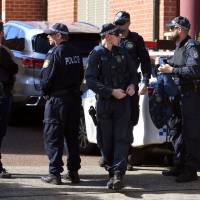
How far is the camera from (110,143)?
8.86 m

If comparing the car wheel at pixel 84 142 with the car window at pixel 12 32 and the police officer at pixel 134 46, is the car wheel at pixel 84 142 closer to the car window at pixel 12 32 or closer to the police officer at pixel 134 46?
the police officer at pixel 134 46

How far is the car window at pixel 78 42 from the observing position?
13992 mm

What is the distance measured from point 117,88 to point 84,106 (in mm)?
2821

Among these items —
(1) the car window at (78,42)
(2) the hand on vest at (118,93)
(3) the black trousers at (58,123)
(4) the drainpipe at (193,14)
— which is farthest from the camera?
(1) the car window at (78,42)

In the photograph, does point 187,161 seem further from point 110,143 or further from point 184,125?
point 110,143

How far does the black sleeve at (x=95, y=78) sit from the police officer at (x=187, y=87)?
890 mm

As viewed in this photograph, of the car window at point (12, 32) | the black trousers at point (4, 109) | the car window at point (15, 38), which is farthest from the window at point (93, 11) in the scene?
the black trousers at point (4, 109)

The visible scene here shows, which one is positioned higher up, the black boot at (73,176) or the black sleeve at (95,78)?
the black sleeve at (95,78)

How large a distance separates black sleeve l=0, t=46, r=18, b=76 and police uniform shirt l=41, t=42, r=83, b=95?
2.00 ft

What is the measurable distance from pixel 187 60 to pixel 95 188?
1800 millimetres

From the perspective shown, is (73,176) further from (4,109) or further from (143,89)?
(143,89)

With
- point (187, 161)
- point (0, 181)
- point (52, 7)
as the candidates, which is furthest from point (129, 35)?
point (52, 7)

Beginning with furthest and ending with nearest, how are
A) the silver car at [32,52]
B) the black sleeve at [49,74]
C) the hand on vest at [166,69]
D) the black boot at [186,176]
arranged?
1. the silver car at [32,52]
2. the black boot at [186,176]
3. the hand on vest at [166,69]
4. the black sleeve at [49,74]

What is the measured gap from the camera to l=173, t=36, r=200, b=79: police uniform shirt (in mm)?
9023
